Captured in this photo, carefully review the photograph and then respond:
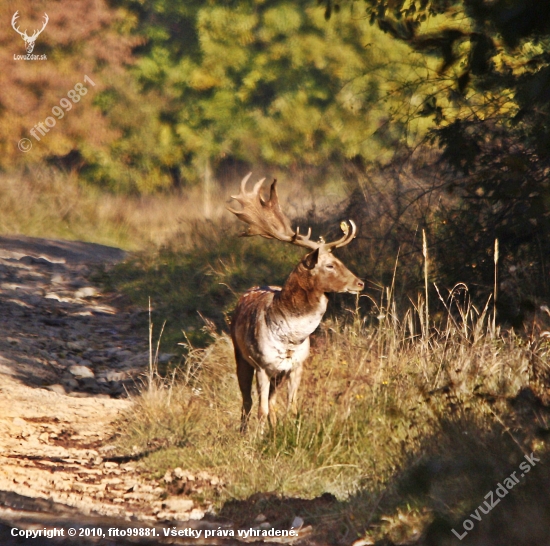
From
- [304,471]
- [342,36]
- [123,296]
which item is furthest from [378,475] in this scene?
[342,36]

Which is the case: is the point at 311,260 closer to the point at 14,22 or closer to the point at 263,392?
the point at 263,392

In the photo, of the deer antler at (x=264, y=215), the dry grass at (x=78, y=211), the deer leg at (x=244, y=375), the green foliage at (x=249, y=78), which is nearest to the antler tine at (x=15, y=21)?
the dry grass at (x=78, y=211)

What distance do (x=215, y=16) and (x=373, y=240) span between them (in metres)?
19.2

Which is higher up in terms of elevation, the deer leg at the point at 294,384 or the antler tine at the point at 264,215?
the antler tine at the point at 264,215

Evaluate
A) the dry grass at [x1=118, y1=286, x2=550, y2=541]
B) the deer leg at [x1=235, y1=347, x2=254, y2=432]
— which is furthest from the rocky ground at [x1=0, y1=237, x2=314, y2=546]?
the deer leg at [x1=235, y1=347, x2=254, y2=432]

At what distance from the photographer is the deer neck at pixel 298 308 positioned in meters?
7.00

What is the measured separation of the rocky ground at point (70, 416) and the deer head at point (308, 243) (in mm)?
1625

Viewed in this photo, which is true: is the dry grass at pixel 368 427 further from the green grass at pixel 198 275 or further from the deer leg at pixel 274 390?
the green grass at pixel 198 275

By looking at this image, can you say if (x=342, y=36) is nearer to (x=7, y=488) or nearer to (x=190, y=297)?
(x=190, y=297)

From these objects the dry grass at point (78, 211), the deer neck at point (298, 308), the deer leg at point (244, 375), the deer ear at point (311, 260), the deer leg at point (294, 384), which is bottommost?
the dry grass at point (78, 211)

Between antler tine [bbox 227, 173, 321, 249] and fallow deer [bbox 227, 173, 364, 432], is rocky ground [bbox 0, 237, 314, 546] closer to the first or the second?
fallow deer [bbox 227, 173, 364, 432]

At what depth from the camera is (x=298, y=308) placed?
277 inches

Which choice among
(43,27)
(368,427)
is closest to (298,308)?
(368,427)

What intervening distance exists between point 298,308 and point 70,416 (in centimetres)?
284
